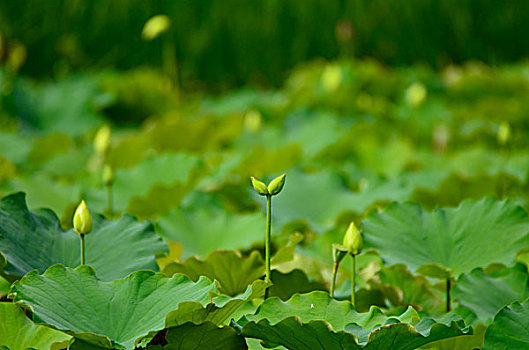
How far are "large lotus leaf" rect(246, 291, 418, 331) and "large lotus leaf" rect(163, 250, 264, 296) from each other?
0.16m

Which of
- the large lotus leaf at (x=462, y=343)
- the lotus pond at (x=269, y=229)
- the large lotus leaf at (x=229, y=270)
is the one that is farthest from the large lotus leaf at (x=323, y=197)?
the large lotus leaf at (x=462, y=343)

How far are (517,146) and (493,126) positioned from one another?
9 cm

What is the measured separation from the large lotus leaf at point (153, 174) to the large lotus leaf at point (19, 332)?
663 millimetres

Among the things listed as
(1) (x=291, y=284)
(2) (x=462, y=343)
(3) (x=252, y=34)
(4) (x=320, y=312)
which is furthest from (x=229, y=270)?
(3) (x=252, y=34)

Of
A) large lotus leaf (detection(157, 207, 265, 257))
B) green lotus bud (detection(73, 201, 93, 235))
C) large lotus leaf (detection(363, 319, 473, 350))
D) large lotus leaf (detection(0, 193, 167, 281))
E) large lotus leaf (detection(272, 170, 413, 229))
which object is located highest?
green lotus bud (detection(73, 201, 93, 235))

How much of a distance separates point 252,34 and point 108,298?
309 cm

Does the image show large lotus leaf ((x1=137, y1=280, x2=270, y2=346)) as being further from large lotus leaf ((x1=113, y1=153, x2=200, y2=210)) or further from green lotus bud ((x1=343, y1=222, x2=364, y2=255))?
large lotus leaf ((x1=113, y1=153, x2=200, y2=210))

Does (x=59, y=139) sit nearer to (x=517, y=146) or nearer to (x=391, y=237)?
(x=391, y=237)

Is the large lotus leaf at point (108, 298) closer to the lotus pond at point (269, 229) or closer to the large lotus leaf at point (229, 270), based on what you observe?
the lotus pond at point (269, 229)

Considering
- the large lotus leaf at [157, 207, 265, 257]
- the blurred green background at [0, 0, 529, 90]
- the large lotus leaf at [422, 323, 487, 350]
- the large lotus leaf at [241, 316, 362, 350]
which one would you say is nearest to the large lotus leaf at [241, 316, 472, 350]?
the large lotus leaf at [241, 316, 362, 350]

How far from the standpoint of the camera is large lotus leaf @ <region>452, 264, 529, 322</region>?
0.90 m

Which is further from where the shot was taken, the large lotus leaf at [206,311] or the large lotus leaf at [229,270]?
the large lotus leaf at [229,270]

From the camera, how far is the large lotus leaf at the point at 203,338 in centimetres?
70

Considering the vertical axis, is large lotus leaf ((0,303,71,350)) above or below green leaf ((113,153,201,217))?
above
